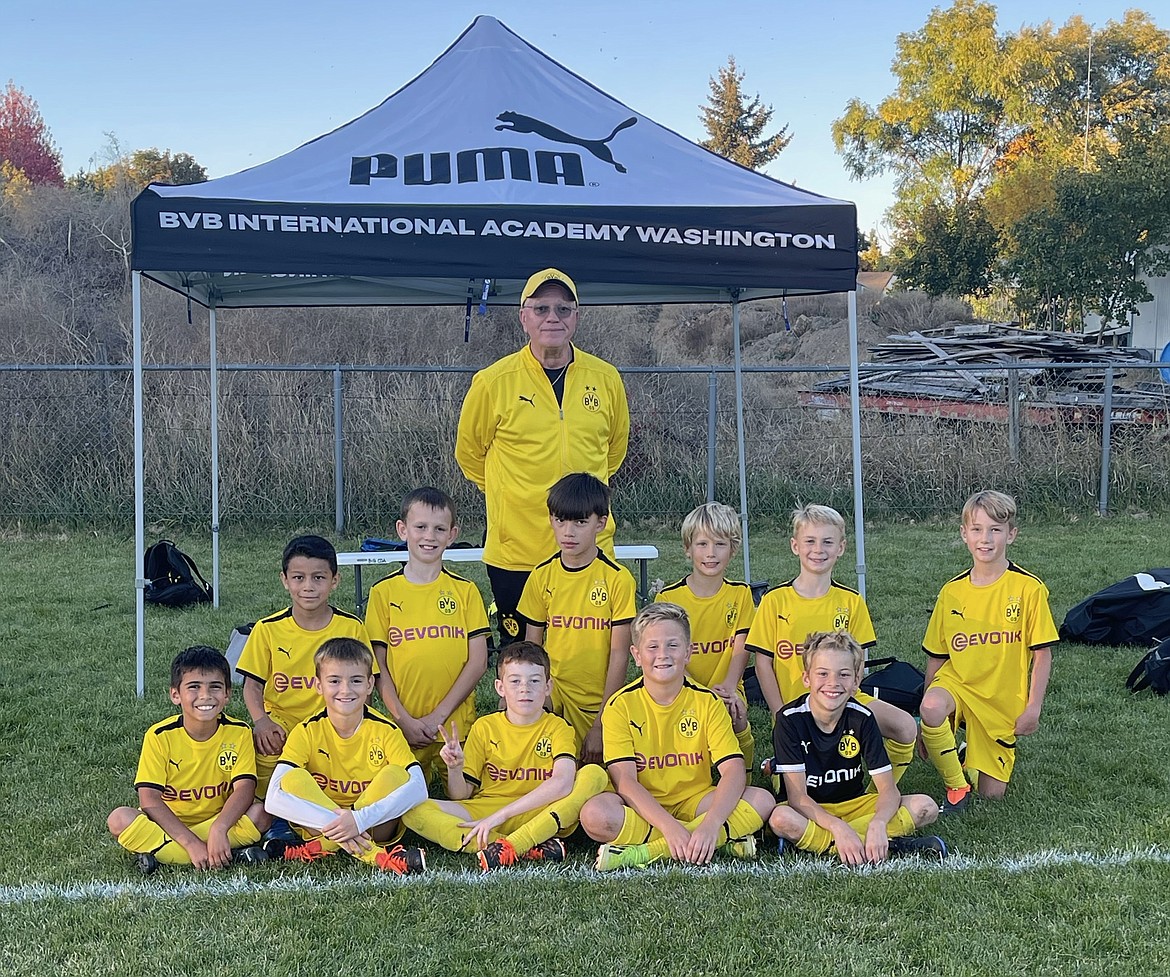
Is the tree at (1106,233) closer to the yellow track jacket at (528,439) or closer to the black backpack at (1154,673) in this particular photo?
the black backpack at (1154,673)

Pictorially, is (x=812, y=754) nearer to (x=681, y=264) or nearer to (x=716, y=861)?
(x=716, y=861)

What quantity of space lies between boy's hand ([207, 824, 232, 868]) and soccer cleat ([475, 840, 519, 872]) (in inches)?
33.8

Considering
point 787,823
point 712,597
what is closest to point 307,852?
point 787,823

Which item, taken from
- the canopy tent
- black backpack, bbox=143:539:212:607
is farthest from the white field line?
black backpack, bbox=143:539:212:607

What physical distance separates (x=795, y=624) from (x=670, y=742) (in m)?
0.80

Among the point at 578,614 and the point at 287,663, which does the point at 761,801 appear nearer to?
the point at 578,614

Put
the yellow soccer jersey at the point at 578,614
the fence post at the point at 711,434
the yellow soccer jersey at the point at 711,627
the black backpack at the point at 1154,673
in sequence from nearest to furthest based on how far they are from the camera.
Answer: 1. the yellow soccer jersey at the point at 578,614
2. the yellow soccer jersey at the point at 711,627
3. the black backpack at the point at 1154,673
4. the fence post at the point at 711,434

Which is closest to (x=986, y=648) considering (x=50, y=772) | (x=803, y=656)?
(x=803, y=656)

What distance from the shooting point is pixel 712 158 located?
19.0 ft

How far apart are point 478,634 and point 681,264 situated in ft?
6.78

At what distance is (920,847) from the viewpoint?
141 inches

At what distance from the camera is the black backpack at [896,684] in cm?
479

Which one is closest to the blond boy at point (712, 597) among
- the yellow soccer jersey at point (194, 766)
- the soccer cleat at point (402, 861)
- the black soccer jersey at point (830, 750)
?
the black soccer jersey at point (830, 750)

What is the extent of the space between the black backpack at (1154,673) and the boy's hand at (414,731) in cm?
384
